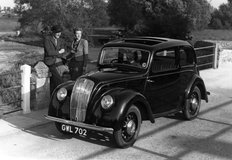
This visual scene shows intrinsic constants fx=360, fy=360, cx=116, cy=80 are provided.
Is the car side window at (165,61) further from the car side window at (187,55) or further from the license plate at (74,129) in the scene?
the license plate at (74,129)

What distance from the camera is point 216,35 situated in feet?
145

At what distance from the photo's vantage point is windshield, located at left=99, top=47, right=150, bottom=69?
695cm

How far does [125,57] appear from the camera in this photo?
7.23 meters

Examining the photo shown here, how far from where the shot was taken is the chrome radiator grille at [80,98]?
6.11 meters

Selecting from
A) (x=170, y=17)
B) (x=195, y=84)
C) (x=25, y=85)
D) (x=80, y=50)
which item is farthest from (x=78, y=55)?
(x=170, y=17)

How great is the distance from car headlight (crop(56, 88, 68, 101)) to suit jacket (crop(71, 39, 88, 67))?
85.9 inches

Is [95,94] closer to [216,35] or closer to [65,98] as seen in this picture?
[65,98]

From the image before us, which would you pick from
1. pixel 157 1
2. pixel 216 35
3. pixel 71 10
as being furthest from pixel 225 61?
pixel 216 35

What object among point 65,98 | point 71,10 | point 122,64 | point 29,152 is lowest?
point 29,152

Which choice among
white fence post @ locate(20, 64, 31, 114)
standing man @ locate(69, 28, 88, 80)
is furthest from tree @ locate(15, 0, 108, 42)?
white fence post @ locate(20, 64, 31, 114)

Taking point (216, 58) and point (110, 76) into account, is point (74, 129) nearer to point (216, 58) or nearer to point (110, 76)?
point (110, 76)

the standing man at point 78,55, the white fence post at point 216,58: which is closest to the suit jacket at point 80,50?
the standing man at point 78,55

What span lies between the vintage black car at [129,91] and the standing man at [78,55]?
1.03 metres

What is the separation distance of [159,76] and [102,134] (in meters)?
1.83
